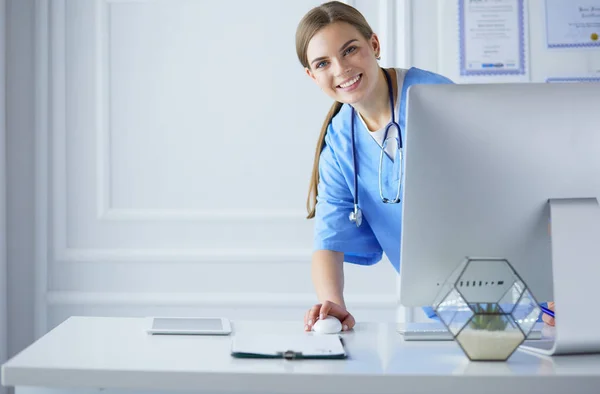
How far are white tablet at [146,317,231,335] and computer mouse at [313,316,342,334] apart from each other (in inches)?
6.3

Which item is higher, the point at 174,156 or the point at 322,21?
the point at 322,21

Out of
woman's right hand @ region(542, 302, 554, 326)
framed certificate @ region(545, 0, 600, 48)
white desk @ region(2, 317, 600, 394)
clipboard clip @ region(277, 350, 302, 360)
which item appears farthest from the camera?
framed certificate @ region(545, 0, 600, 48)

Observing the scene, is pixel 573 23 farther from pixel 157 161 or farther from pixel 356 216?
pixel 157 161

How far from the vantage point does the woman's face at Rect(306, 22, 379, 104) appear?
5.33ft

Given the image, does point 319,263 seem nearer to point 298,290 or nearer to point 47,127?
point 298,290

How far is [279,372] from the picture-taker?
949 millimetres

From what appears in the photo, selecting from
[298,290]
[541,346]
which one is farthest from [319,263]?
[298,290]

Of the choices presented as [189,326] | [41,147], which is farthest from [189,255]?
[189,326]

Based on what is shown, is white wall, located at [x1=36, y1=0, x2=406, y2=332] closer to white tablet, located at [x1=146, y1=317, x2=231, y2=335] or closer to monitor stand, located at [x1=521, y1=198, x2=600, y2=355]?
white tablet, located at [x1=146, y1=317, x2=231, y2=335]

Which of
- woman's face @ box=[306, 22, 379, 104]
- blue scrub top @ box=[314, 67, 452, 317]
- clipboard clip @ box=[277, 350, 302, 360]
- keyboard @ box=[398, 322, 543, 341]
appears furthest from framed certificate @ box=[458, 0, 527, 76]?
clipboard clip @ box=[277, 350, 302, 360]

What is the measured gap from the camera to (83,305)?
259 centimetres

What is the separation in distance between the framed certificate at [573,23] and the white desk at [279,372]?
169cm

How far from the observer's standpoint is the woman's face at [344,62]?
64.0 inches

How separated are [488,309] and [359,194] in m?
0.74
